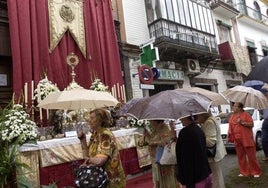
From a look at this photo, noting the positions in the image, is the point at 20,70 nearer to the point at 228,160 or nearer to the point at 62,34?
the point at 62,34

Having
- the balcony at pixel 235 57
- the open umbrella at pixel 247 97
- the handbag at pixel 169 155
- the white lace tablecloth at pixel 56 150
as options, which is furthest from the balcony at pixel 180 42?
the handbag at pixel 169 155

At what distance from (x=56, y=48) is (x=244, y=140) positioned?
5.46m

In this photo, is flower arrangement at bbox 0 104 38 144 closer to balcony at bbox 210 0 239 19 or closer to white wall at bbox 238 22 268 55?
balcony at bbox 210 0 239 19

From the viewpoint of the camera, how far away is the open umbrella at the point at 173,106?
3635mm

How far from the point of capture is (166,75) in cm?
1298

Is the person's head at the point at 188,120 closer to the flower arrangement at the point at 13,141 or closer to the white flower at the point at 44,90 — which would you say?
the flower arrangement at the point at 13,141

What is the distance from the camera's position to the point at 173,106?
3.71m

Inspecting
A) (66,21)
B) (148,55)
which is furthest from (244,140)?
(66,21)


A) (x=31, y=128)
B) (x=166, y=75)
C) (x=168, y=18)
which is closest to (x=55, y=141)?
(x=31, y=128)

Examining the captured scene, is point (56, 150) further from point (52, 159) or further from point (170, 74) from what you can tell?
point (170, 74)

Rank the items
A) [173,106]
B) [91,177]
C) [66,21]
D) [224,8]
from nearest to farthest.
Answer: [91,177]
[173,106]
[66,21]
[224,8]

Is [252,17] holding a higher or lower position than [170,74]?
higher

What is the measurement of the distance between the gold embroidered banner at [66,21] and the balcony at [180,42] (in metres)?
4.07

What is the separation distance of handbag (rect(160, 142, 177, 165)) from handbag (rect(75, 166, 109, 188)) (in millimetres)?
1333
